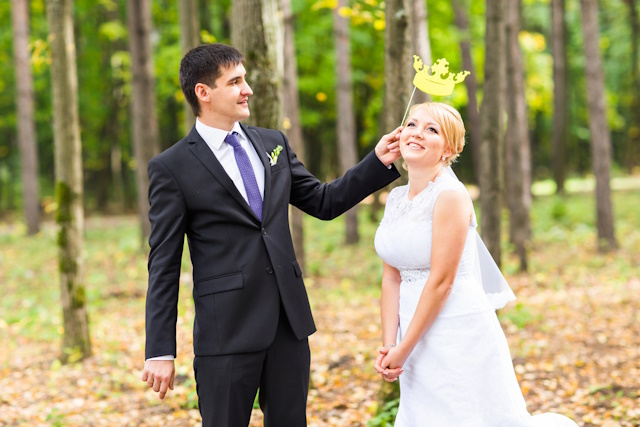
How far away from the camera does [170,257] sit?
2.94 m

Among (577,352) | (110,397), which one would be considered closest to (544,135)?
(577,352)

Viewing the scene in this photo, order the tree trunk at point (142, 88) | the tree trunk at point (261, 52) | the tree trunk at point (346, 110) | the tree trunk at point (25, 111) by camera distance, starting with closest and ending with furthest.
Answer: the tree trunk at point (261, 52) → the tree trunk at point (142, 88) → the tree trunk at point (346, 110) → the tree trunk at point (25, 111)

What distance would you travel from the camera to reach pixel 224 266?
2.98 meters

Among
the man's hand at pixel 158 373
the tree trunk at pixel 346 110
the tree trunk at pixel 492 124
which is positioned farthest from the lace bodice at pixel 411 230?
the tree trunk at pixel 346 110

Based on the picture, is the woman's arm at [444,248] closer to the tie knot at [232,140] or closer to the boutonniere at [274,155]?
the boutonniere at [274,155]

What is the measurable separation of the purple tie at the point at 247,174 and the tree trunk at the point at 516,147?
8940 mm

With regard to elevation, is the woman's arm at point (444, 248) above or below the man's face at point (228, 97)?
below

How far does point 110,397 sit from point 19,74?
13.9 metres

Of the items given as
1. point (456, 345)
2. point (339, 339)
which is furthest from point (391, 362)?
point (339, 339)

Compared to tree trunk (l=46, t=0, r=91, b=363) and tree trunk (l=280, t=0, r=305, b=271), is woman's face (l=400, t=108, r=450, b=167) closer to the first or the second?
tree trunk (l=46, t=0, r=91, b=363)

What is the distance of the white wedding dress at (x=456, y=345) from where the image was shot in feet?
9.41

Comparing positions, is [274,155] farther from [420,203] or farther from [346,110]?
[346,110]

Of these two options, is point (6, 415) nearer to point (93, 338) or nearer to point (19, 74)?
point (93, 338)

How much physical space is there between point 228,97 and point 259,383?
1.34 meters
